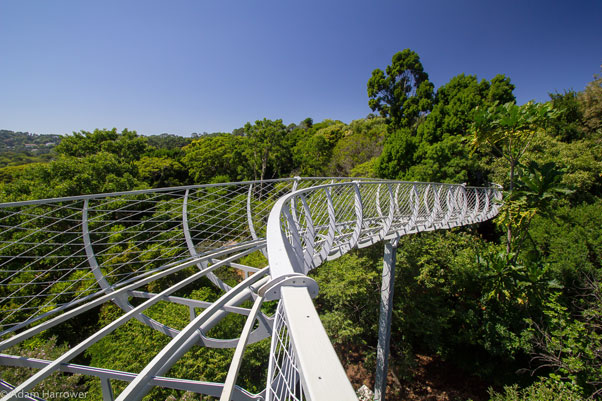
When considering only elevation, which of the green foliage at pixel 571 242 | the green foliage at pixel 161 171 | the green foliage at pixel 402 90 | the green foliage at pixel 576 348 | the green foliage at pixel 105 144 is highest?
the green foliage at pixel 402 90

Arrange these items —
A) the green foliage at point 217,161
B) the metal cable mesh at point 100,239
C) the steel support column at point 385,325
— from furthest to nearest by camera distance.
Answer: the green foliage at point 217,161, the steel support column at point 385,325, the metal cable mesh at point 100,239

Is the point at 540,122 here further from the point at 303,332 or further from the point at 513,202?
the point at 303,332

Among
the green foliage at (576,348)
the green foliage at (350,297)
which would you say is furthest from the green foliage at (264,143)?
the green foliage at (576,348)

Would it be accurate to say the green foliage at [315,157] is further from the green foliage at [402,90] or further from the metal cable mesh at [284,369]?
the metal cable mesh at [284,369]

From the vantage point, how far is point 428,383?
7047 millimetres

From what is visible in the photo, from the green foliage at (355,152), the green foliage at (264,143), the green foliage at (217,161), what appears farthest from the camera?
the green foliage at (217,161)

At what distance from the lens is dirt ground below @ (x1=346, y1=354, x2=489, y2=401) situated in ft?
21.7

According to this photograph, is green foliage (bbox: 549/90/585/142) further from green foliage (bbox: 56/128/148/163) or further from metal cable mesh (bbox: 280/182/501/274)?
green foliage (bbox: 56/128/148/163)

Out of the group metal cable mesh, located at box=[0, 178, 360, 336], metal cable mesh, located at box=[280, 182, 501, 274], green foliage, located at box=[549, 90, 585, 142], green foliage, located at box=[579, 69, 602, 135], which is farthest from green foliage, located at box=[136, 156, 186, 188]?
green foliage, located at box=[579, 69, 602, 135]

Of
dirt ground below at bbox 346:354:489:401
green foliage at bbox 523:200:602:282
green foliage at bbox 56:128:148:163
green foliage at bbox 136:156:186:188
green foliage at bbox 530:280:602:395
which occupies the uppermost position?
green foliage at bbox 56:128:148:163

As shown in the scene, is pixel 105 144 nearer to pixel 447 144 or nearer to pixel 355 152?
pixel 355 152

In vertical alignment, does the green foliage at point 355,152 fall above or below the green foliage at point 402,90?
below

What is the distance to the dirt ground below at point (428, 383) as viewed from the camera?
6613 mm

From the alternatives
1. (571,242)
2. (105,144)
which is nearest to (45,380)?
(571,242)
